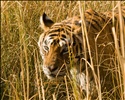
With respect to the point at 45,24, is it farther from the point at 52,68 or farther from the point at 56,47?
the point at 52,68

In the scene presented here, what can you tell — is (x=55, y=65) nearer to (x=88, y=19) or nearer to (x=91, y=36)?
(x=91, y=36)

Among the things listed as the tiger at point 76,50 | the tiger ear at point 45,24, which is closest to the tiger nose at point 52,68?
the tiger at point 76,50

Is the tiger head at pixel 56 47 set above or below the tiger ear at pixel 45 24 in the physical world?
below

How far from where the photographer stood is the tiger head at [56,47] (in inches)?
108

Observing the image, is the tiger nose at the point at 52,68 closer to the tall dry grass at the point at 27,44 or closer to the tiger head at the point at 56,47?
the tiger head at the point at 56,47

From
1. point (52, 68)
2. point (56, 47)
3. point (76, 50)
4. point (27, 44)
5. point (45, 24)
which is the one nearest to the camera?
point (52, 68)

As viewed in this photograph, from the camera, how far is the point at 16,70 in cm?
361

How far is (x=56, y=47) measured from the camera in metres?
2.86

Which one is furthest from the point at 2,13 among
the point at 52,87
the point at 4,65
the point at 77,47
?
the point at 77,47

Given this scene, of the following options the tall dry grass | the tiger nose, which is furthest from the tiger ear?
the tiger nose

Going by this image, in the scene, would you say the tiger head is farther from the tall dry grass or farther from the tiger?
the tall dry grass

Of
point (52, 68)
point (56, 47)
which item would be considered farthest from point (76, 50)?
point (52, 68)

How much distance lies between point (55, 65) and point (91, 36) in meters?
0.39

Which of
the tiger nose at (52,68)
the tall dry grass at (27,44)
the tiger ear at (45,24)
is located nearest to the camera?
the tiger nose at (52,68)
